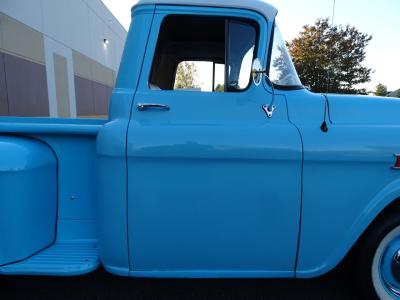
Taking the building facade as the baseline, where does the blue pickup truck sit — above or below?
below

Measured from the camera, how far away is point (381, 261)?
2010mm

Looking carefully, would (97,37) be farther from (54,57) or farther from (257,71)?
(257,71)

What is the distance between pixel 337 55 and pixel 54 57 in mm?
18008

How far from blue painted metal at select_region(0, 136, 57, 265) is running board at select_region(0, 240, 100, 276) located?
0.05 m

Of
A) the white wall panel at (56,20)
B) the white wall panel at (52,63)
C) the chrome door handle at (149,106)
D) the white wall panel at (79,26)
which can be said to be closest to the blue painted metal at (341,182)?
the chrome door handle at (149,106)

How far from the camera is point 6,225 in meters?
1.84

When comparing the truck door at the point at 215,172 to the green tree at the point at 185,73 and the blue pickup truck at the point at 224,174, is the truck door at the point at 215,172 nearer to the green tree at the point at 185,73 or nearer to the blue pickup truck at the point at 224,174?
the blue pickup truck at the point at 224,174

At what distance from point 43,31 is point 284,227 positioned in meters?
10.5

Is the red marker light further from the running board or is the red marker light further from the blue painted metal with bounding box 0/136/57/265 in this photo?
the blue painted metal with bounding box 0/136/57/265

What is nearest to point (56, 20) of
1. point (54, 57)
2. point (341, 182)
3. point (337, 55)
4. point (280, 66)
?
point (54, 57)

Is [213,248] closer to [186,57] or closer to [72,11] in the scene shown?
[186,57]

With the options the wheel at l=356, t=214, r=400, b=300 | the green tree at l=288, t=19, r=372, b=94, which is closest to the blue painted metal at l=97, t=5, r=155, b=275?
the wheel at l=356, t=214, r=400, b=300

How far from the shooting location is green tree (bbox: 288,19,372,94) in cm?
2067

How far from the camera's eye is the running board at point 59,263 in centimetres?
184
